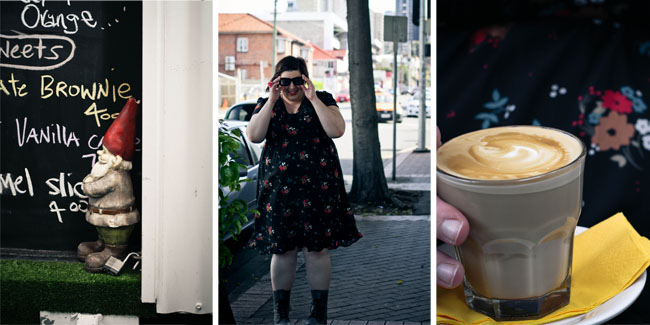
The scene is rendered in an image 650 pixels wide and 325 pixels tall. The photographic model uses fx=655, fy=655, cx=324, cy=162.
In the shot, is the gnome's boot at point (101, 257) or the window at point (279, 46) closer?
the window at point (279, 46)

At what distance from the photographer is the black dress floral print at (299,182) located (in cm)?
253

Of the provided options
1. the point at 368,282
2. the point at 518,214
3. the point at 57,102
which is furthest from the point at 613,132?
the point at 57,102

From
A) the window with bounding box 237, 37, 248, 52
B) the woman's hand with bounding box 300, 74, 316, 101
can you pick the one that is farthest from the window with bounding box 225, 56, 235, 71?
the woman's hand with bounding box 300, 74, 316, 101

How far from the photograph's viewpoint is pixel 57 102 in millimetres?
3186

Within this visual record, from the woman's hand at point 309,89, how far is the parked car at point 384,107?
252 mm

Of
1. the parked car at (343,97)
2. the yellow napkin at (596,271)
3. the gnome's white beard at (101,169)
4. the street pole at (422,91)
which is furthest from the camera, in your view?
the gnome's white beard at (101,169)

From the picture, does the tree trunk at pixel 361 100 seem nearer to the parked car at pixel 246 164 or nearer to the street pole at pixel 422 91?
the street pole at pixel 422 91

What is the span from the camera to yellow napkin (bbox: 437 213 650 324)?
86.1 inches

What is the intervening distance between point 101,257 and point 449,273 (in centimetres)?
174

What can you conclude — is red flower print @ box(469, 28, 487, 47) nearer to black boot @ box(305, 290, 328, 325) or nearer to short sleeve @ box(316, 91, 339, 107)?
short sleeve @ box(316, 91, 339, 107)

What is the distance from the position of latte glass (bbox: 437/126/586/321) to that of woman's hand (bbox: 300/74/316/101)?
1.93ft

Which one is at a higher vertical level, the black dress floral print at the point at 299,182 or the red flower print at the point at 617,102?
the red flower print at the point at 617,102

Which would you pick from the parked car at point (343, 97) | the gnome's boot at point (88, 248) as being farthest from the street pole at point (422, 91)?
the gnome's boot at point (88, 248)

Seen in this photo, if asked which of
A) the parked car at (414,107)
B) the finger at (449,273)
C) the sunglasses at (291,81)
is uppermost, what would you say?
the sunglasses at (291,81)
